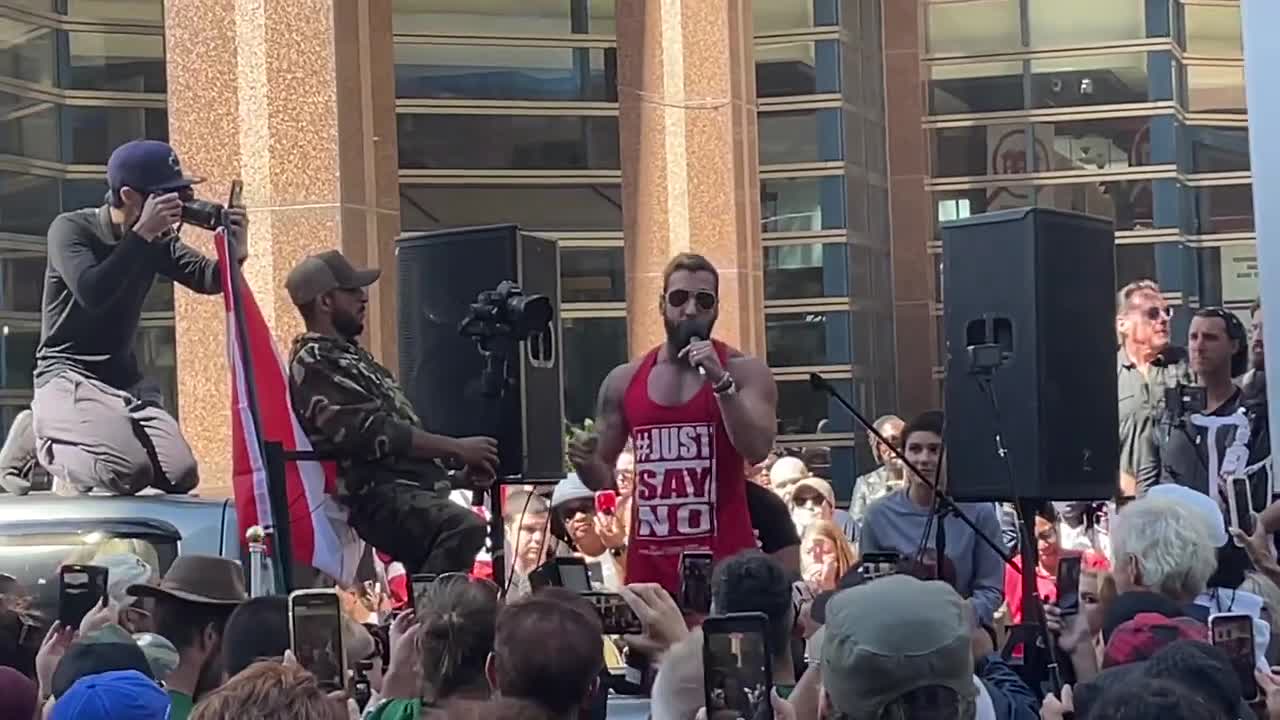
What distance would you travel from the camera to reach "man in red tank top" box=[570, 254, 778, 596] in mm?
7219

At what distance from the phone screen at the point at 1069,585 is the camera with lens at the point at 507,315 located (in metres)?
2.62

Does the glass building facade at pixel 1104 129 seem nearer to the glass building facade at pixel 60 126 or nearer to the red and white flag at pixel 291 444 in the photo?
the glass building facade at pixel 60 126

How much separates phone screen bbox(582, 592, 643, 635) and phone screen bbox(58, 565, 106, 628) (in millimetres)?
1084

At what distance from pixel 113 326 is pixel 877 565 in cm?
372

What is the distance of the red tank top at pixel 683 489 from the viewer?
7230mm

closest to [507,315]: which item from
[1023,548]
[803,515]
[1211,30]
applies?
[1023,548]

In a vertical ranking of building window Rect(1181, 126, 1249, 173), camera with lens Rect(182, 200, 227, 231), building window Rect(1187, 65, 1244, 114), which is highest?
building window Rect(1187, 65, 1244, 114)

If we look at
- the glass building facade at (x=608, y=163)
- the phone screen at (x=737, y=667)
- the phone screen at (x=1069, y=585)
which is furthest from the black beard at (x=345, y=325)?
the glass building facade at (x=608, y=163)

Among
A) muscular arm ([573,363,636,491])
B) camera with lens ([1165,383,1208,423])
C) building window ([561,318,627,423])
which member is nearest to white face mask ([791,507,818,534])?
camera with lens ([1165,383,1208,423])

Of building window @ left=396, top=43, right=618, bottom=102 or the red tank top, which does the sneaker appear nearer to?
the red tank top

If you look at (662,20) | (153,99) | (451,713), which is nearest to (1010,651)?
(451,713)

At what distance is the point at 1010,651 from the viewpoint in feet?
19.4

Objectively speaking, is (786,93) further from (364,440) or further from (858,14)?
(364,440)

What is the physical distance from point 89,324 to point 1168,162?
13.7 m
